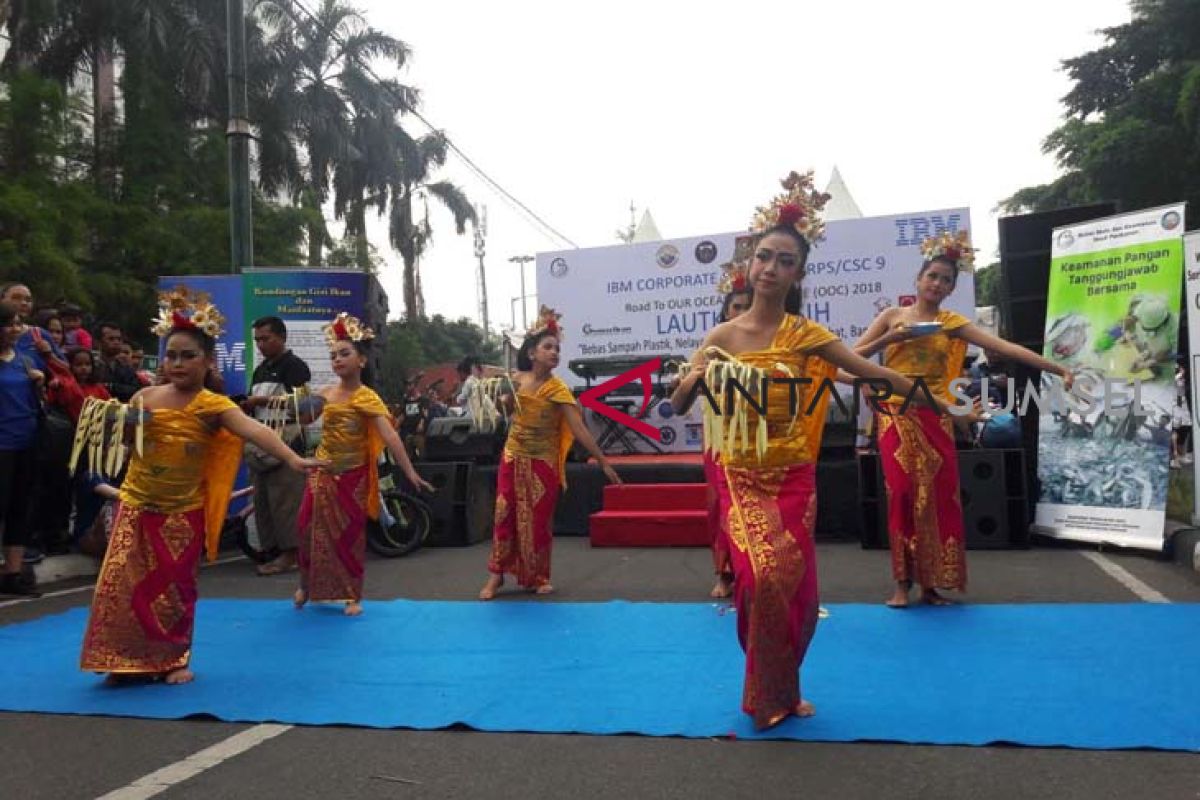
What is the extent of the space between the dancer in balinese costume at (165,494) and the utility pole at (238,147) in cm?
661

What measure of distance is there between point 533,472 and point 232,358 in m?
4.68

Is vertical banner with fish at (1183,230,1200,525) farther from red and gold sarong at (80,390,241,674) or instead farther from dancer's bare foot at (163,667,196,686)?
dancer's bare foot at (163,667,196,686)

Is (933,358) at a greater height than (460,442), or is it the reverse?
(933,358)

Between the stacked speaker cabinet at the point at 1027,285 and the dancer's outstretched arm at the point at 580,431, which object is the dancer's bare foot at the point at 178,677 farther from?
the stacked speaker cabinet at the point at 1027,285

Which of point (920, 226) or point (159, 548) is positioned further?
Result: point (920, 226)

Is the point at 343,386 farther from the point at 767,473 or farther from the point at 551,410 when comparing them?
the point at 767,473

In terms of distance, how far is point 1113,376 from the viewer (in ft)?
24.9

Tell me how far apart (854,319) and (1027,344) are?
265 cm

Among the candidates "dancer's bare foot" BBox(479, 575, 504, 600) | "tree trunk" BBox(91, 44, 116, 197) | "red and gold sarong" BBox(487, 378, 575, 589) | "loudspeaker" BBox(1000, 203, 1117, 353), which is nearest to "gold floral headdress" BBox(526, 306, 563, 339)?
"red and gold sarong" BBox(487, 378, 575, 589)

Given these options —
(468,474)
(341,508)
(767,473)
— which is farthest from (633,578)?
(767,473)

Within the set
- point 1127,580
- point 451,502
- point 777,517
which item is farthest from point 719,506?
point 451,502

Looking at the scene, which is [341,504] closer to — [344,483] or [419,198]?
[344,483]

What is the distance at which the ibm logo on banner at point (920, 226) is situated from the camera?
10.7 m

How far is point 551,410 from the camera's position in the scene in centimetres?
641
